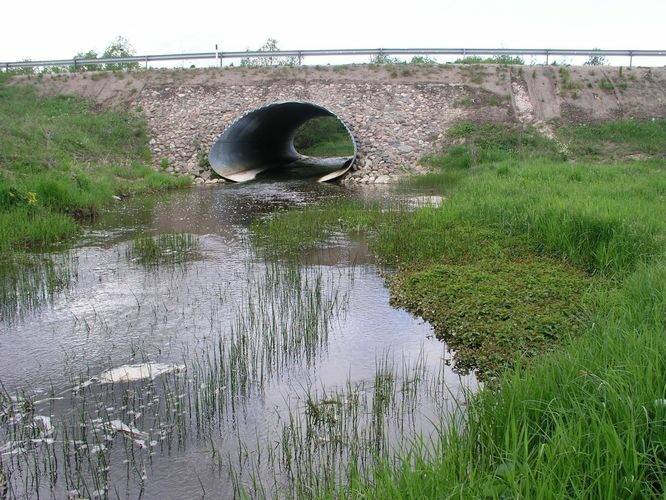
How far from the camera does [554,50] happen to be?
1151 inches

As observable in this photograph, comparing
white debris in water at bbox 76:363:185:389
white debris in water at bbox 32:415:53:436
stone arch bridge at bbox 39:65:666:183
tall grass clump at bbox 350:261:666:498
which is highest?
stone arch bridge at bbox 39:65:666:183

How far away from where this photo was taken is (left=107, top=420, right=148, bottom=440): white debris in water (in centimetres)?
475

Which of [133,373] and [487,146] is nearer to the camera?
[133,373]

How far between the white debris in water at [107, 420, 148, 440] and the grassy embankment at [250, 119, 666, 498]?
177 cm

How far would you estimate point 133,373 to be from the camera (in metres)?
5.87

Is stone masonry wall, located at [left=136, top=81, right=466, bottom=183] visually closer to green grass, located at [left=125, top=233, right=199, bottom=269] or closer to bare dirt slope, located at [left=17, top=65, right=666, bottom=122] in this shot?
bare dirt slope, located at [left=17, top=65, right=666, bottom=122]

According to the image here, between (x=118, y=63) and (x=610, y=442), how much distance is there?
109 feet

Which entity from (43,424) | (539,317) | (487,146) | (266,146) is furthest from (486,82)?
(43,424)

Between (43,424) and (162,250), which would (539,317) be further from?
(162,250)

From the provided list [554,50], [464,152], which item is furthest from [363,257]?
[554,50]

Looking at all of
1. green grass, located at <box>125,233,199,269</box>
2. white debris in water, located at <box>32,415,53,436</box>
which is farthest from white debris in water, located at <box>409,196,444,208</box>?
white debris in water, located at <box>32,415,53,436</box>

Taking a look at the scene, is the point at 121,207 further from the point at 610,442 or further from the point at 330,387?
the point at 610,442

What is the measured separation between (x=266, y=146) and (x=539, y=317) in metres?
25.9

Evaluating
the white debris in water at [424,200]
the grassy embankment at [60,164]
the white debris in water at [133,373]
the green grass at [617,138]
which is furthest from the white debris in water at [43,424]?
the green grass at [617,138]
